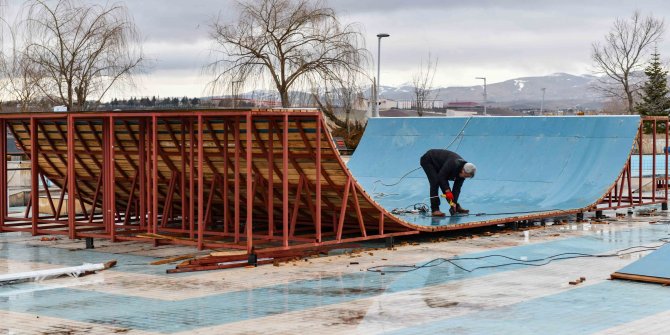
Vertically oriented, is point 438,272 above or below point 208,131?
below

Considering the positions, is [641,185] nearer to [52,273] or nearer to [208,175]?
[208,175]

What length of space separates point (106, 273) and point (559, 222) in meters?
10.6

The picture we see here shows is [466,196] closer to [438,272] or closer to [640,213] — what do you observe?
[640,213]

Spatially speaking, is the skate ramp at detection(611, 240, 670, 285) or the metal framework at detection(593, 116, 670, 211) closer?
the skate ramp at detection(611, 240, 670, 285)

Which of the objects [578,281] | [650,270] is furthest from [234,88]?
[650,270]

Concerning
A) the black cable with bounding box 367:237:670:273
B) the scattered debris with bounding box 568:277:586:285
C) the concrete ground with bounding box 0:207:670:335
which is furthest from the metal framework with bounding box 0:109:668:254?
the scattered debris with bounding box 568:277:586:285

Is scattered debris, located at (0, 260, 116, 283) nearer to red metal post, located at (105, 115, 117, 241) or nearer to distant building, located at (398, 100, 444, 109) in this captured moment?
red metal post, located at (105, 115, 117, 241)

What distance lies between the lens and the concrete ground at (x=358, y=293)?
959cm

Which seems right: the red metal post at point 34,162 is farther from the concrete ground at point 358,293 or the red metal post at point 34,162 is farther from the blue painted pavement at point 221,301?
the blue painted pavement at point 221,301

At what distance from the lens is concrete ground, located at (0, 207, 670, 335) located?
9.59m

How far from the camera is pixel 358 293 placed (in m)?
11.5

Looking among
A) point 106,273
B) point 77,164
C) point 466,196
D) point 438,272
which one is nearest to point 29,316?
point 106,273

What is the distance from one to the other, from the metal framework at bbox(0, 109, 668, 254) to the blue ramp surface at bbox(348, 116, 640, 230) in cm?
257

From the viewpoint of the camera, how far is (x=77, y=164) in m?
18.3
